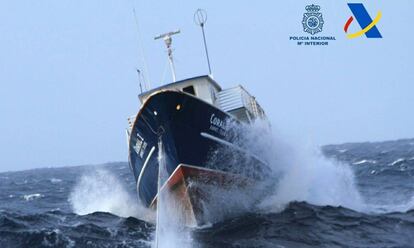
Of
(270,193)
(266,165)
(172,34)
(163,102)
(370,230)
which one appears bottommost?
(370,230)

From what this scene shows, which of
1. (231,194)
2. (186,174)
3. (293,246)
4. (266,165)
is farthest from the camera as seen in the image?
(266,165)

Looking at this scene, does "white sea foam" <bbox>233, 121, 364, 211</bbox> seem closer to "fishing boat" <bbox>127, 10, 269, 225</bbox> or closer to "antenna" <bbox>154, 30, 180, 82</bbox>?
"fishing boat" <bbox>127, 10, 269, 225</bbox>

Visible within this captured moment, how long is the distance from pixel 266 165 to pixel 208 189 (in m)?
4.52

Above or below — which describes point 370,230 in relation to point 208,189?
below

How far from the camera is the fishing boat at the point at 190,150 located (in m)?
14.5

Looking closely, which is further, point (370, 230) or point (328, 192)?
point (328, 192)

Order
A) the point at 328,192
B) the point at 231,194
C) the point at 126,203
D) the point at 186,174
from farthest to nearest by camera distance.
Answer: the point at 126,203, the point at 328,192, the point at 231,194, the point at 186,174

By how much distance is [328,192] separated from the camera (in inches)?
810

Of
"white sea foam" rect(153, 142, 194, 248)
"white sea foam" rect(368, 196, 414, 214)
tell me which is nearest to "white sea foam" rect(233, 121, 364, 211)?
"white sea foam" rect(368, 196, 414, 214)

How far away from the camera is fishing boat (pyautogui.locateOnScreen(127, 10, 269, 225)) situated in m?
14.5

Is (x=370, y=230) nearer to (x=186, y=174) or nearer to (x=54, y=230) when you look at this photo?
(x=186, y=174)

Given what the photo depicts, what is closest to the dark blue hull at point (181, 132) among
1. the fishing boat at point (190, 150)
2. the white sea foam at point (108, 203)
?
the fishing boat at point (190, 150)

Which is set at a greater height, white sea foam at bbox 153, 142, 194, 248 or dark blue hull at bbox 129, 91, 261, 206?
dark blue hull at bbox 129, 91, 261, 206

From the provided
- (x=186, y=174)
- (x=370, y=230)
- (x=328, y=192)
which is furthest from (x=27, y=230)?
(x=328, y=192)
